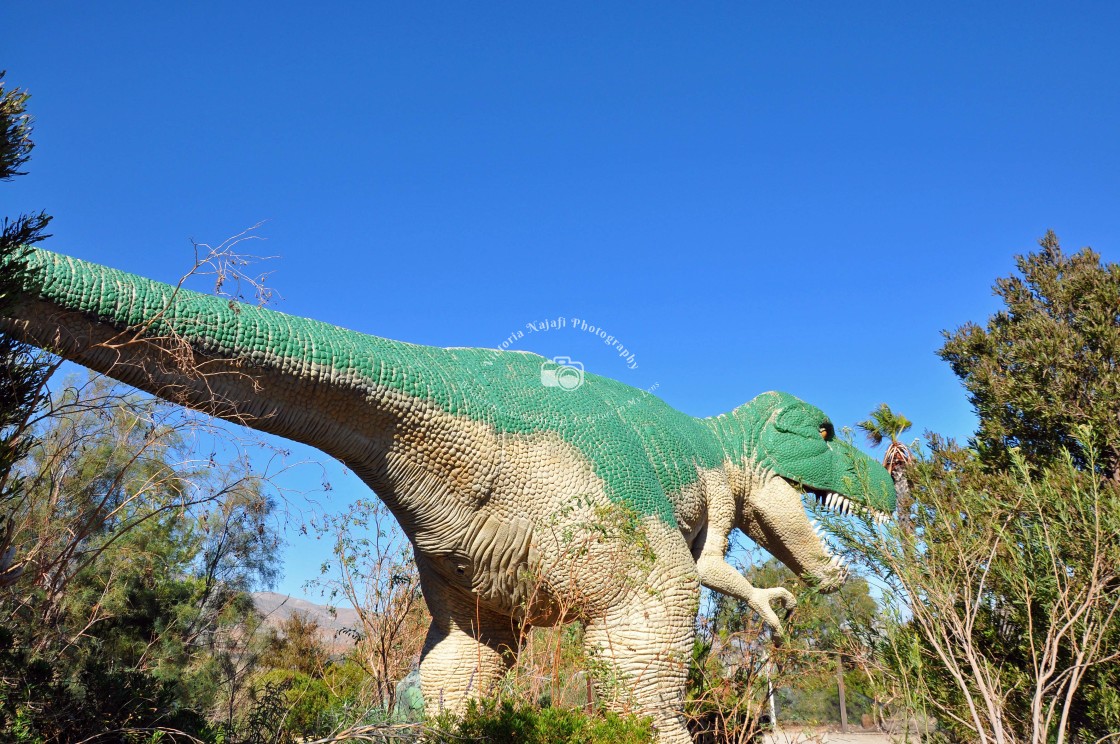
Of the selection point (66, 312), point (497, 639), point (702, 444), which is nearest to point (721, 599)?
point (702, 444)

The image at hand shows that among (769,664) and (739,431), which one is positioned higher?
(739,431)

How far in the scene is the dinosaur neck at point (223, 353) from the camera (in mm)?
3393

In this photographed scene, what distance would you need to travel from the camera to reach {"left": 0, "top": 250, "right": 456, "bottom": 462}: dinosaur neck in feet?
11.1

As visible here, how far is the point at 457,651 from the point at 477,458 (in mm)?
1589

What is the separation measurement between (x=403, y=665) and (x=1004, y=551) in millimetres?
6209

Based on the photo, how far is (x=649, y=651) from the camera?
4680mm

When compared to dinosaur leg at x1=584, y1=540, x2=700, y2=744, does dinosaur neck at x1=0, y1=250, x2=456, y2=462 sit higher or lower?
higher

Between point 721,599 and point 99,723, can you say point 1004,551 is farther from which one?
point 99,723

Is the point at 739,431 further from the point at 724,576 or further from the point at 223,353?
the point at 223,353

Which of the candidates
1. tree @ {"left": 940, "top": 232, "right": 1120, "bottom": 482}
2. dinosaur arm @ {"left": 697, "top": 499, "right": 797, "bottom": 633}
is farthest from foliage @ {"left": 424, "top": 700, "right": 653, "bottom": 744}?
tree @ {"left": 940, "top": 232, "right": 1120, "bottom": 482}

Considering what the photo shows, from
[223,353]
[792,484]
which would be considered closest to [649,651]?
[792,484]

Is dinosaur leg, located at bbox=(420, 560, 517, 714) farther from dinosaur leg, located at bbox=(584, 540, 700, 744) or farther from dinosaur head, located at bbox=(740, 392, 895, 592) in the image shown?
dinosaur head, located at bbox=(740, 392, 895, 592)

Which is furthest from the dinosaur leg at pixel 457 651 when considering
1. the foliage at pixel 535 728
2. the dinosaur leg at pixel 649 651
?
the foliage at pixel 535 728

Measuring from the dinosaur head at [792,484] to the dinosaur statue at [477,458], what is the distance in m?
0.75
